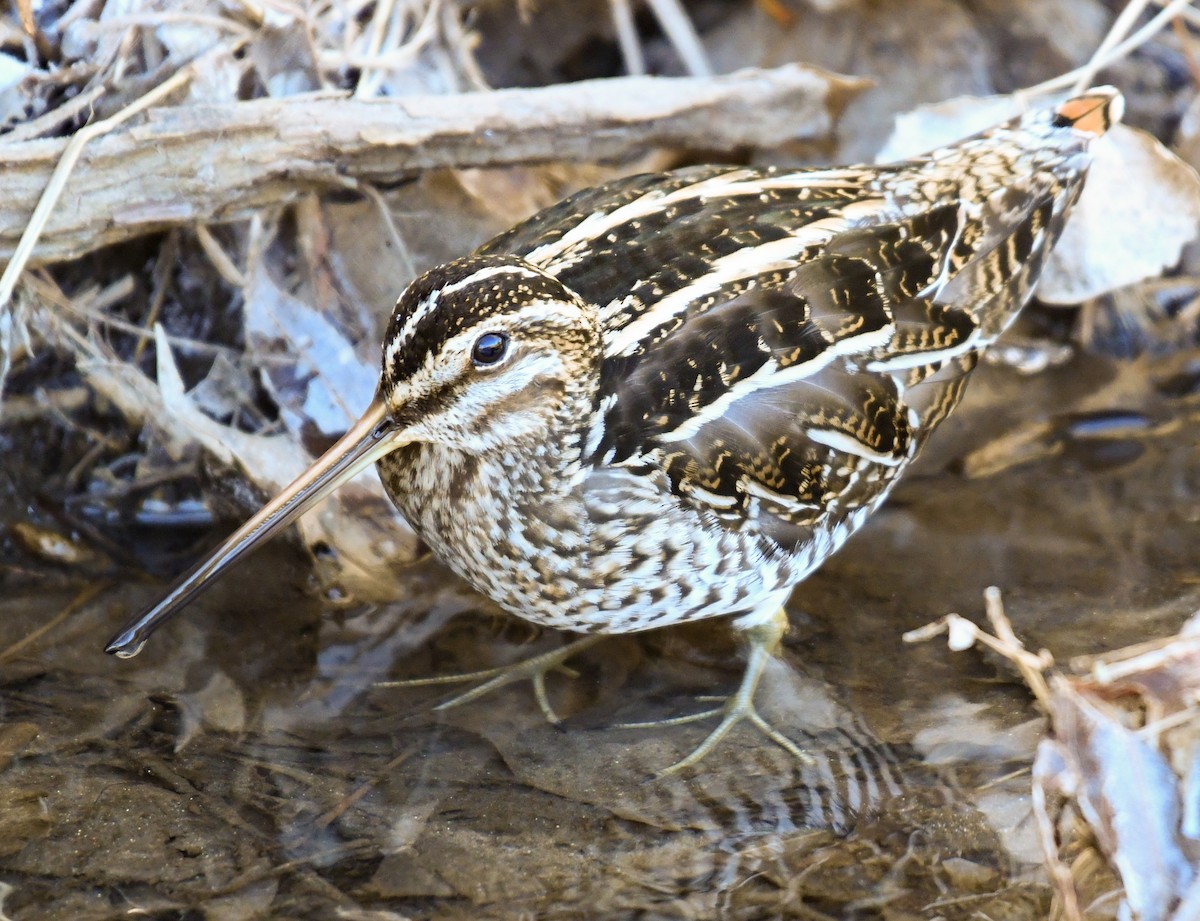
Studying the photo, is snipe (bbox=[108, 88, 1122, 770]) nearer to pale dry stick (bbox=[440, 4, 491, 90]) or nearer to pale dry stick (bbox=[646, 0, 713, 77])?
pale dry stick (bbox=[440, 4, 491, 90])

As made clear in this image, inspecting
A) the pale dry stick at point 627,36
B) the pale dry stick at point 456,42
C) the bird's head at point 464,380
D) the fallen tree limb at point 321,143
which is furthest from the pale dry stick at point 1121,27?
the bird's head at point 464,380

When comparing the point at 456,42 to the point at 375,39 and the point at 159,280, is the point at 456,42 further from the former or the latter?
the point at 159,280

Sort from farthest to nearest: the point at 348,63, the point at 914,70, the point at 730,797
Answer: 1. the point at 914,70
2. the point at 348,63
3. the point at 730,797

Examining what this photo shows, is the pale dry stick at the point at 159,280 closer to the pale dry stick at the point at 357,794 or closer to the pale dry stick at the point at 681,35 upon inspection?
the pale dry stick at the point at 357,794

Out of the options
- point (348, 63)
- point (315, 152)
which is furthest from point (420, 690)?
point (348, 63)

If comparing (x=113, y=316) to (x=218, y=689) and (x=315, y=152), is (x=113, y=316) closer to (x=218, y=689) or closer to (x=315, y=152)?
(x=315, y=152)

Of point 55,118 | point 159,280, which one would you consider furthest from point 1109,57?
point 55,118
